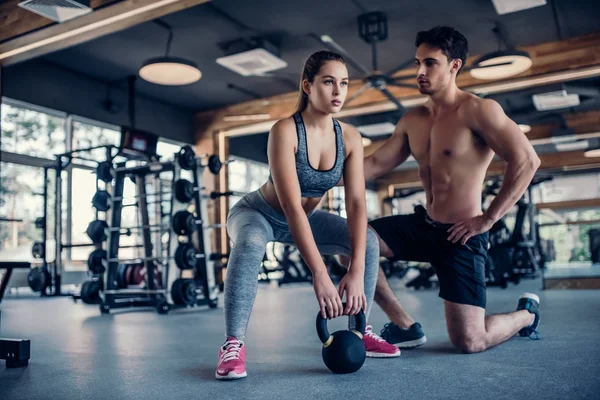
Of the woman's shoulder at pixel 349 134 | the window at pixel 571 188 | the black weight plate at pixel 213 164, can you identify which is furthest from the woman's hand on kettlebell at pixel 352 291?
the window at pixel 571 188

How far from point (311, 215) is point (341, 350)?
0.52 meters

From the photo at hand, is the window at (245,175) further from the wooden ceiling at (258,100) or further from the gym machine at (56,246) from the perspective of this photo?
the gym machine at (56,246)

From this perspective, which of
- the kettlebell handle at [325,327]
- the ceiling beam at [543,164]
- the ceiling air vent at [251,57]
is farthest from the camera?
the ceiling beam at [543,164]

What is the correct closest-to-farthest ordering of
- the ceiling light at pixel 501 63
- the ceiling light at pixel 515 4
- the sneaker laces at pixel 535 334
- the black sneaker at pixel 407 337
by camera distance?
the black sneaker at pixel 407 337 < the sneaker laces at pixel 535 334 < the ceiling light at pixel 515 4 < the ceiling light at pixel 501 63

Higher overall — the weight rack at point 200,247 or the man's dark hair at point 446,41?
the man's dark hair at point 446,41

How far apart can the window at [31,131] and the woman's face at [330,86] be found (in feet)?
19.1

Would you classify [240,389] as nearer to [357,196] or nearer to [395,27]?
[357,196]

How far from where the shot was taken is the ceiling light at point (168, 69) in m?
5.14

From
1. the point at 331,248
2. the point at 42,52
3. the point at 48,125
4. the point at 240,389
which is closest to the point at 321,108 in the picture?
the point at 331,248

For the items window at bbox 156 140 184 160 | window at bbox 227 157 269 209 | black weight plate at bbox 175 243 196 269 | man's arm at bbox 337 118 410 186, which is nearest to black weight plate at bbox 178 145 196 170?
black weight plate at bbox 175 243 196 269

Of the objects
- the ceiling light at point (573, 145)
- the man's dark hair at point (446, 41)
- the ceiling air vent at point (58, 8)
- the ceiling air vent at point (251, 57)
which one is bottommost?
the man's dark hair at point (446, 41)

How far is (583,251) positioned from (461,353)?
31.3ft

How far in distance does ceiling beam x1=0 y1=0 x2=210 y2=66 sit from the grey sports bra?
2.65 meters

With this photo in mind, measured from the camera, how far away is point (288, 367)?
1.80 metres
